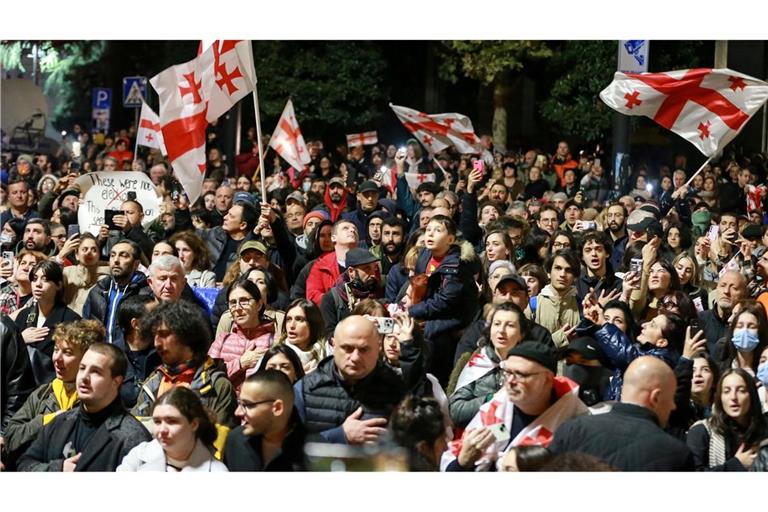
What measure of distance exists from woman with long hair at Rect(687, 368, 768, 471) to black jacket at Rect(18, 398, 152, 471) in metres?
2.87

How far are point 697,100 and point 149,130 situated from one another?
7.91 meters

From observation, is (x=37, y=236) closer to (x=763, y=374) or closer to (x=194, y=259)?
(x=194, y=259)

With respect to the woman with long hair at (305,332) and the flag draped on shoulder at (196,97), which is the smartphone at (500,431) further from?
the flag draped on shoulder at (196,97)

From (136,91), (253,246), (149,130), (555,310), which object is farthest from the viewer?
(136,91)

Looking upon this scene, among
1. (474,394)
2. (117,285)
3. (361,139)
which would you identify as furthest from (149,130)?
(474,394)

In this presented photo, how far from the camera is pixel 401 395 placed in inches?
264

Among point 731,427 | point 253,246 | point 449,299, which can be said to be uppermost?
point 253,246

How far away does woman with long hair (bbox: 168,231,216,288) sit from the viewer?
10555 mm

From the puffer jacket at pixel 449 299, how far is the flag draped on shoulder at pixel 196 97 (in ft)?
11.1

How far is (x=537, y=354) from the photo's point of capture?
6172 millimetres

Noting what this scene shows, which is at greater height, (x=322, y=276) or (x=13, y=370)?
(x=322, y=276)

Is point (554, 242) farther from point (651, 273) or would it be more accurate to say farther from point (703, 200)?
point (703, 200)
